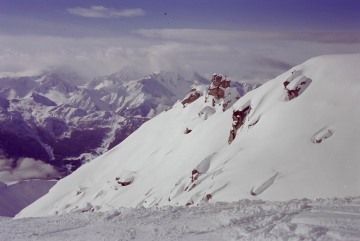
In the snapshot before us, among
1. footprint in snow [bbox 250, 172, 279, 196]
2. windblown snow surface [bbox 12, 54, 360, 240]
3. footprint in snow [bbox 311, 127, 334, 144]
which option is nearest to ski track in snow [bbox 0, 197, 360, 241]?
windblown snow surface [bbox 12, 54, 360, 240]

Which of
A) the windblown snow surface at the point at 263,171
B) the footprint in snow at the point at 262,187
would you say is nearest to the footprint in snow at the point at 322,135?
the windblown snow surface at the point at 263,171

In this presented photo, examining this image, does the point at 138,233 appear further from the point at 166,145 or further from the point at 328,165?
the point at 166,145

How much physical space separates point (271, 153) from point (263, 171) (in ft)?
16.3

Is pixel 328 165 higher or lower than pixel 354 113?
lower

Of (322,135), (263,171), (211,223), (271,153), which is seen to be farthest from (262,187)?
(211,223)

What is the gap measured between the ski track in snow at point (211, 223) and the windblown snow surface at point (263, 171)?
59 millimetres

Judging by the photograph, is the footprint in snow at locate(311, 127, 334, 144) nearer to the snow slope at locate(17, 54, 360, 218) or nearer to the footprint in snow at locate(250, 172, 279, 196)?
the snow slope at locate(17, 54, 360, 218)

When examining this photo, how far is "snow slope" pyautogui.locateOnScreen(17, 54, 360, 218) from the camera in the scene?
51.4 m

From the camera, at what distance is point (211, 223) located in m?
19.8

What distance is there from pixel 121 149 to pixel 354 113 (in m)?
102

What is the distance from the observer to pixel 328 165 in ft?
171

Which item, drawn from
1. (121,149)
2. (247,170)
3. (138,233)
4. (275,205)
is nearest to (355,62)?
(247,170)

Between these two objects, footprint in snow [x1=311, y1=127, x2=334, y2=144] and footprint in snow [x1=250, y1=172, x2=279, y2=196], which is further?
footprint in snow [x1=311, y1=127, x2=334, y2=144]

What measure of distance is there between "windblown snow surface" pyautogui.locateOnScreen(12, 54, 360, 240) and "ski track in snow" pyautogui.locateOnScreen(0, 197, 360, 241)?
6cm
